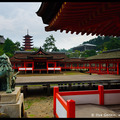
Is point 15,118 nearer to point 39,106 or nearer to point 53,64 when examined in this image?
point 39,106

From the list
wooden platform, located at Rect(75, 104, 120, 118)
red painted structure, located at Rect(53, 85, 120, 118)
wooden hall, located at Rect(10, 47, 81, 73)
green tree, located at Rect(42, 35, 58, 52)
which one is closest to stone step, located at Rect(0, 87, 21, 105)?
red painted structure, located at Rect(53, 85, 120, 118)

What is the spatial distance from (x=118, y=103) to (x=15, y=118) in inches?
195

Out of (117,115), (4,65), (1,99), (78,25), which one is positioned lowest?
(117,115)

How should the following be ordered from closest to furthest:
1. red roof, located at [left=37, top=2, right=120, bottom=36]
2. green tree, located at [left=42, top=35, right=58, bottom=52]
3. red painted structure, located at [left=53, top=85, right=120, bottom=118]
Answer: red roof, located at [left=37, top=2, right=120, bottom=36]
red painted structure, located at [left=53, top=85, right=120, bottom=118]
green tree, located at [left=42, top=35, right=58, bottom=52]

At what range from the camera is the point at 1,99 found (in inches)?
145

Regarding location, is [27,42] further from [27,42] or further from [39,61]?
[39,61]

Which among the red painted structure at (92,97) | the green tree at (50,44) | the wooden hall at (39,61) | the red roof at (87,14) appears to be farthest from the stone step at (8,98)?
the green tree at (50,44)

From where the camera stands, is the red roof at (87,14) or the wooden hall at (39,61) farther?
the wooden hall at (39,61)

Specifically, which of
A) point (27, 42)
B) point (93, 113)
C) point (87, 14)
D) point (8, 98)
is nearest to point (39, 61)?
point (93, 113)

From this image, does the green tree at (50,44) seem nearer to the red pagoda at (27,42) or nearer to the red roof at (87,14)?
the red pagoda at (27,42)

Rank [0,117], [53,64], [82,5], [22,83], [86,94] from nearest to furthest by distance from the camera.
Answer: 1. [82,5]
2. [0,117]
3. [86,94]
4. [22,83]
5. [53,64]

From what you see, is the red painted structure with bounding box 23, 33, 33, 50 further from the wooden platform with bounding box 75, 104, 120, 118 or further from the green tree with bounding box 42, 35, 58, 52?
the wooden platform with bounding box 75, 104, 120, 118

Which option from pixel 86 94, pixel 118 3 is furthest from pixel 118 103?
pixel 118 3

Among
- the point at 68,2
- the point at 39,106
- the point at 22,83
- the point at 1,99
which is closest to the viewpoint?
the point at 68,2
